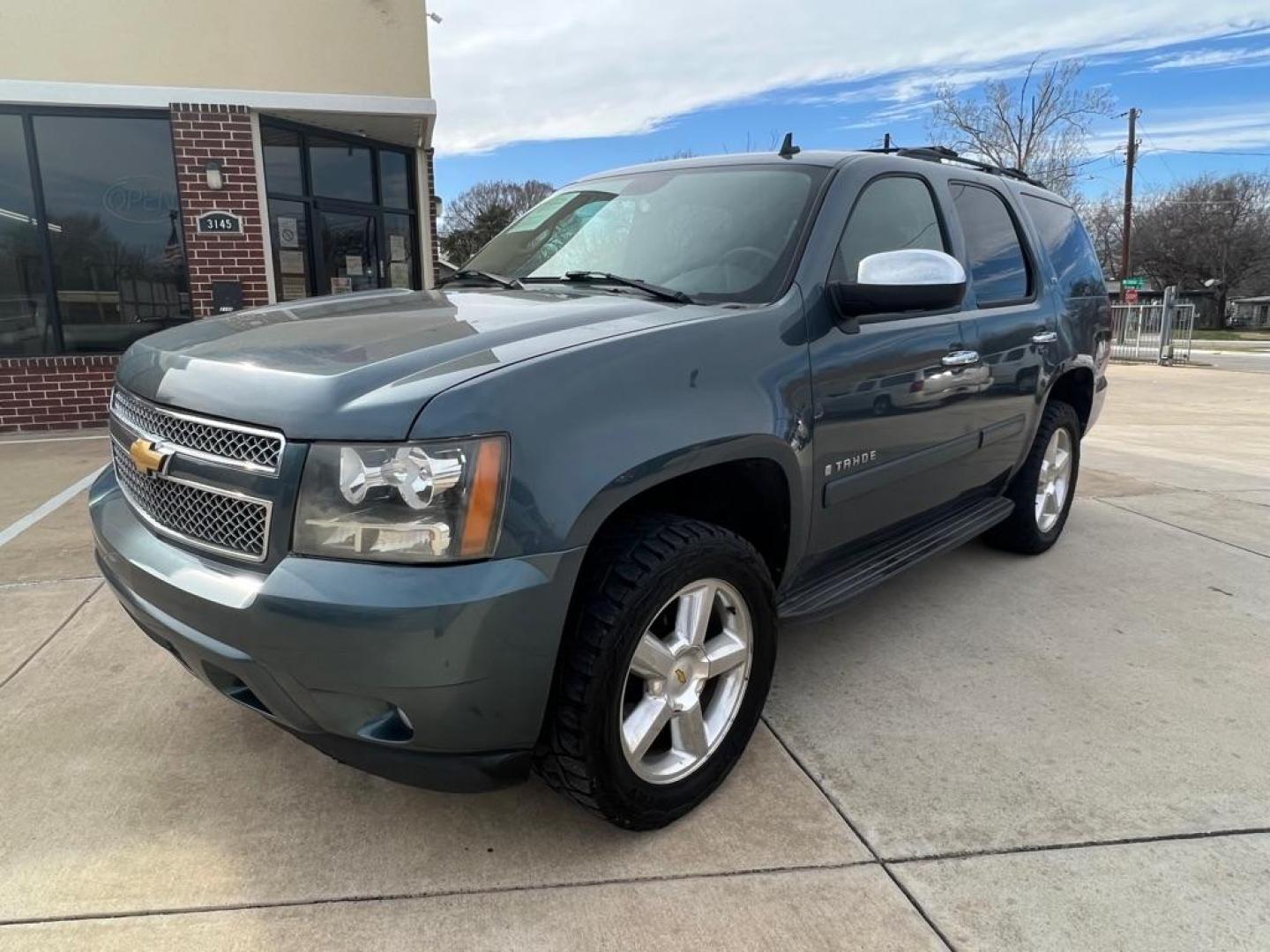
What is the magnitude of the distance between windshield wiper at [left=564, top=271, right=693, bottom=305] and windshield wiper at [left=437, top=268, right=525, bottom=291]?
0.64 ft

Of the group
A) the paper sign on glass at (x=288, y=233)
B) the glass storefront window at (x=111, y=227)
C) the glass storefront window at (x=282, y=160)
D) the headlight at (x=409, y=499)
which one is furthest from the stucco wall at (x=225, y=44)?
the headlight at (x=409, y=499)

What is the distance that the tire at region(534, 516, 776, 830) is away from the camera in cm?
208

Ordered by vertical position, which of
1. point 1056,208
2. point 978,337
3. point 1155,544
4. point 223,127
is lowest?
point 1155,544

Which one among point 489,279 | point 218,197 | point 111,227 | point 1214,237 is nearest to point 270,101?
point 218,197

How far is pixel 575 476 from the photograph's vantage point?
1982 millimetres

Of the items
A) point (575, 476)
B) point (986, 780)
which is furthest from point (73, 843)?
point (986, 780)

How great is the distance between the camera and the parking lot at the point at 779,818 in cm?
206

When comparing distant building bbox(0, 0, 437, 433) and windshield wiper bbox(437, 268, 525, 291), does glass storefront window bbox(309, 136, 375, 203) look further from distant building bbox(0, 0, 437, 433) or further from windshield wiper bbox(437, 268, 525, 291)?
windshield wiper bbox(437, 268, 525, 291)

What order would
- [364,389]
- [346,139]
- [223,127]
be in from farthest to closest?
[346,139] < [223,127] < [364,389]

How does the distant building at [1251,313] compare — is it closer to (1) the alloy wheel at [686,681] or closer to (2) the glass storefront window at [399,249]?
(2) the glass storefront window at [399,249]

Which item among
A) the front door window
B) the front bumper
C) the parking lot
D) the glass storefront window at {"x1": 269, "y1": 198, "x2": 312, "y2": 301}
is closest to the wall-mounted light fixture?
the front door window

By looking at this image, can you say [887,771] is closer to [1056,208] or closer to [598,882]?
[598,882]

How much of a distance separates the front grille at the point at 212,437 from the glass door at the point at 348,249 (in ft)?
26.7

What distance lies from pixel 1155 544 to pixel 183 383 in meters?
4.99
